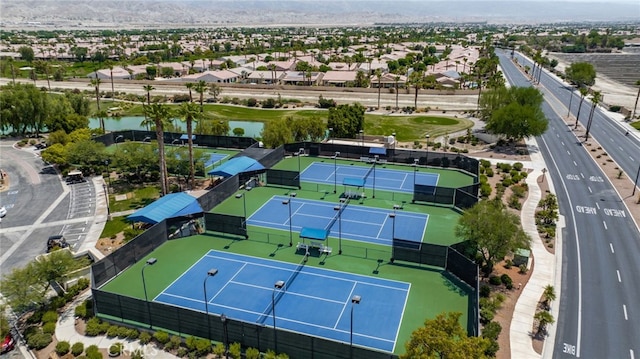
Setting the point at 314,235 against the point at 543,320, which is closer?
the point at 543,320

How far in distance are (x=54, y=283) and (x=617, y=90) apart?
146 metres

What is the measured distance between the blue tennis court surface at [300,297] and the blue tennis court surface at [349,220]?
732 cm

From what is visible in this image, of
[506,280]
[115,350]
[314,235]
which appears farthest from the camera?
[314,235]

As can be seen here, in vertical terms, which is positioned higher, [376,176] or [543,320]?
[376,176]

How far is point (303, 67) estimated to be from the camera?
157 meters

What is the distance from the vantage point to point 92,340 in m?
30.3

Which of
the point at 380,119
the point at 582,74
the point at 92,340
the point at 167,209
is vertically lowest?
the point at 92,340

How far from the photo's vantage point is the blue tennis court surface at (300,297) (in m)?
30.9

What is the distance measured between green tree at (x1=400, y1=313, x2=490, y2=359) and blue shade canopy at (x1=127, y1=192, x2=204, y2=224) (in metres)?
28.8

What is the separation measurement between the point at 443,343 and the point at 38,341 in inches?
1012

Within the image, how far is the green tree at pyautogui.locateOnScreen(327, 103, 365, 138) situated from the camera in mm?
76150

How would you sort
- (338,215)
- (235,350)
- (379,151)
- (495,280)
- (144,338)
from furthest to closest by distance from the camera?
1. (379,151)
2. (338,215)
3. (495,280)
4. (144,338)
5. (235,350)

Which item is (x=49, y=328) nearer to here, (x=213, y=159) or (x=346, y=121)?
(x=213, y=159)

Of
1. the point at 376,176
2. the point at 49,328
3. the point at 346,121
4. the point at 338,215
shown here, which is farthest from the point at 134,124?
the point at 49,328
